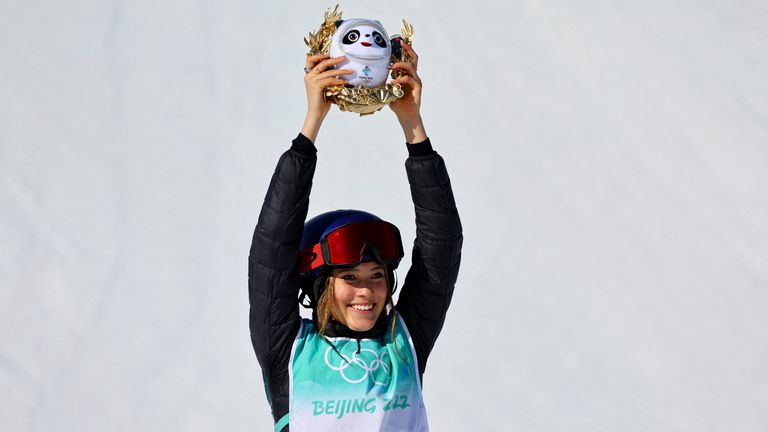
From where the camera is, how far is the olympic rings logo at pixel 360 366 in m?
3.62

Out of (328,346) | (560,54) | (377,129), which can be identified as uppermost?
(560,54)

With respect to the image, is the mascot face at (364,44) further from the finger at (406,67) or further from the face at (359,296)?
the face at (359,296)

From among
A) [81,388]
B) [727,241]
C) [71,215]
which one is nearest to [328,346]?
[81,388]

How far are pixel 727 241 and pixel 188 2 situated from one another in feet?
10.1

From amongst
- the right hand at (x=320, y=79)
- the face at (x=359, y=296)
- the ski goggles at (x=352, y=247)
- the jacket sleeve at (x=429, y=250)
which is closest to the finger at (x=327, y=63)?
the right hand at (x=320, y=79)

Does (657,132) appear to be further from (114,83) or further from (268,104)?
(114,83)

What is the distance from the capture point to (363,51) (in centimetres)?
349

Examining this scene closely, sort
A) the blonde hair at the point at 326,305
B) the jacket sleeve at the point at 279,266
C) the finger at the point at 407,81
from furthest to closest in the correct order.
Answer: the blonde hair at the point at 326,305 → the finger at the point at 407,81 → the jacket sleeve at the point at 279,266

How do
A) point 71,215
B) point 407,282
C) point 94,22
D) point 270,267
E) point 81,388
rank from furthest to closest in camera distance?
point 94,22 → point 71,215 → point 81,388 → point 407,282 → point 270,267

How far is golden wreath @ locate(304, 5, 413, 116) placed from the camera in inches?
138

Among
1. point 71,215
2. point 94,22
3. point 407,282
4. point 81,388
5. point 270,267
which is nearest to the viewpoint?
point 270,267

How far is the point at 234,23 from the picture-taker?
23.0ft

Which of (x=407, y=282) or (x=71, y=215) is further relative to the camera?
(x=71, y=215)

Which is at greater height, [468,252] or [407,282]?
[468,252]
